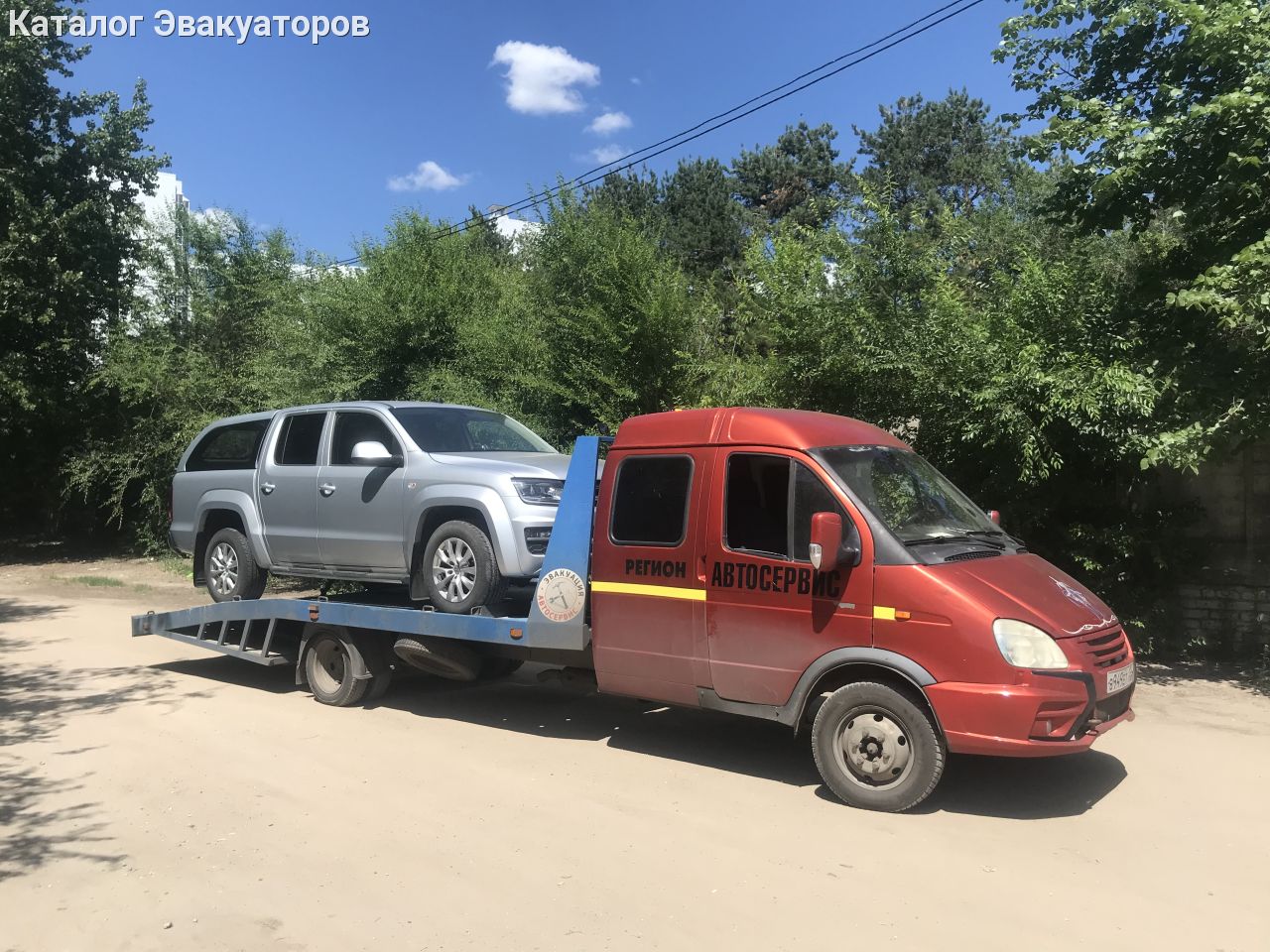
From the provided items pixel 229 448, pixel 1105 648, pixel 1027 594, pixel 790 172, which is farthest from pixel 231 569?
pixel 790 172

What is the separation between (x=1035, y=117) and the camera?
377 inches

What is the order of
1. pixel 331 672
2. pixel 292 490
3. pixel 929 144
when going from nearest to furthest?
pixel 292 490 → pixel 331 672 → pixel 929 144

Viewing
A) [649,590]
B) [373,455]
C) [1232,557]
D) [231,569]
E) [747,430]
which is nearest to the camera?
[747,430]

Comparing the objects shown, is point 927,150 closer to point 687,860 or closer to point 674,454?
point 674,454

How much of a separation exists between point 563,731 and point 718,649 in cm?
203

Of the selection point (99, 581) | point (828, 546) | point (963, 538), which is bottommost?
point (99, 581)

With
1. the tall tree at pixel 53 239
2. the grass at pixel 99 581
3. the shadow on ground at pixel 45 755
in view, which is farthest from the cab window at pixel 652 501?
the tall tree at pixel 53 239

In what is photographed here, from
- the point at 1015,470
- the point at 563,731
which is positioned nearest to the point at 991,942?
the point at 563,731

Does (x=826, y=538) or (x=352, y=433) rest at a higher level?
(x=352, y=433)

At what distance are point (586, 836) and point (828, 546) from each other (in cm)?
207

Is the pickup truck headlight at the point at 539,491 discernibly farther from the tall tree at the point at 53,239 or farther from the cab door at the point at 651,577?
the tall tree at the point at 53,239

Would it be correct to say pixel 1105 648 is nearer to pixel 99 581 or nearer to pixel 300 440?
pixel 300 440

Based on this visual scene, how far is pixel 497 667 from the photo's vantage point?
8883 mm

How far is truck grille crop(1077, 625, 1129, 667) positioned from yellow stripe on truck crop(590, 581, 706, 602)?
2214mm
